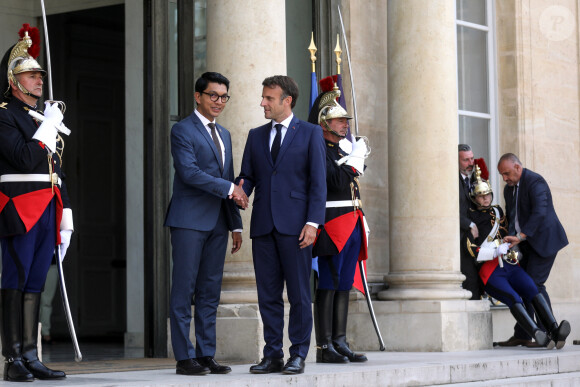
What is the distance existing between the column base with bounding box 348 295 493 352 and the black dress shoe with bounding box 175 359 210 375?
11.7 feet

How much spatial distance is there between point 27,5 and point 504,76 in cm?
542

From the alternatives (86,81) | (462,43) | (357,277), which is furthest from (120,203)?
(357,277)

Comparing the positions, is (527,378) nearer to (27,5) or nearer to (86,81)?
(27,5)

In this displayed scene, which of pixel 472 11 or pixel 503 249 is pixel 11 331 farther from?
pixel 472 11

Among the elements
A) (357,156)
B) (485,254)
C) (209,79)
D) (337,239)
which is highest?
(209,79)

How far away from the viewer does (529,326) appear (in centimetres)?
1040

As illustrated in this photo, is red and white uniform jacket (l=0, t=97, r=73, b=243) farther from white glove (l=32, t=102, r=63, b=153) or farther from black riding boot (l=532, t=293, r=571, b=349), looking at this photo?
black riding boot (l=532, t=293, r=571, b=349)

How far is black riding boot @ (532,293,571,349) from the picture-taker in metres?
10.3

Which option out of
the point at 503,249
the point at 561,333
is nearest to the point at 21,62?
the point at 503,249

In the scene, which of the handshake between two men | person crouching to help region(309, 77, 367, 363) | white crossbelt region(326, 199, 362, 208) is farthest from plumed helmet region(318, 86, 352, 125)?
the handshake between two men

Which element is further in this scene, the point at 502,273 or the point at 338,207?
the point at 502,273

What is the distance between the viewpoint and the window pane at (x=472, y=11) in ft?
41.7

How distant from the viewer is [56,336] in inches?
573

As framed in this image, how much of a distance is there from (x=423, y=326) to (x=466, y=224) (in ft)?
3.93
